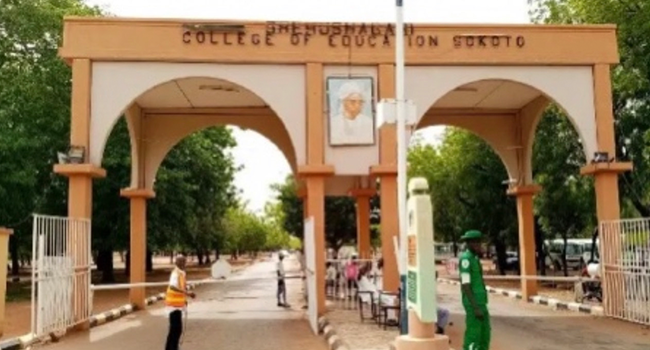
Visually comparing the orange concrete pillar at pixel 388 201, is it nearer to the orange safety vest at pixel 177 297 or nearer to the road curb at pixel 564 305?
the road curb at pixel 564 305

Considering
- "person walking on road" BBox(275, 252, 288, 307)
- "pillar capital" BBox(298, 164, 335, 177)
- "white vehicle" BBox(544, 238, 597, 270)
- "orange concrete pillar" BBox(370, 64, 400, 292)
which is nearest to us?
"pillar capital" BBox(298, 164, 335, 177)

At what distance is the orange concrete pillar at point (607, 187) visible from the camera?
13906mm

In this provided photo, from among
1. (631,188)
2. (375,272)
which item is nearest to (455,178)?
(631,188)

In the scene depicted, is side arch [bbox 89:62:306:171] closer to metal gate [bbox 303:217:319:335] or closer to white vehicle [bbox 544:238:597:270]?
metal gate [bbox 303:217:319:335]

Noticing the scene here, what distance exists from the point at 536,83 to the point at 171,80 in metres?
7.27

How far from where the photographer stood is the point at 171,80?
1393cm

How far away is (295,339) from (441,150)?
26.5 meters

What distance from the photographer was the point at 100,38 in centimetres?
1368

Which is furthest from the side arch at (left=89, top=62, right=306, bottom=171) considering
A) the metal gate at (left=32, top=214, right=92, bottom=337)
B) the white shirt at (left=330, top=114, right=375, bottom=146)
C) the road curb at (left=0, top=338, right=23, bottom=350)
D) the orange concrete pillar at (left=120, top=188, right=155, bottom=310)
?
the orange concrete pillar at (left=120, top=188, right=155, bottom=310)

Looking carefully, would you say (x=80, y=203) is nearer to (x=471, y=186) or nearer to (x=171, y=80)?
(x=171, y=80)

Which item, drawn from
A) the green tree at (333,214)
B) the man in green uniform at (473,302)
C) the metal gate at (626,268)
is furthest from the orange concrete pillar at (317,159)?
the green tree at (333,214)

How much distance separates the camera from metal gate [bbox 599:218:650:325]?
12.8 m

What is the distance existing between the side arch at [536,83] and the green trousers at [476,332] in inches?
277

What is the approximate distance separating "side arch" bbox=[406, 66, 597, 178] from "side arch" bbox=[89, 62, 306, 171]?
2.31 m
